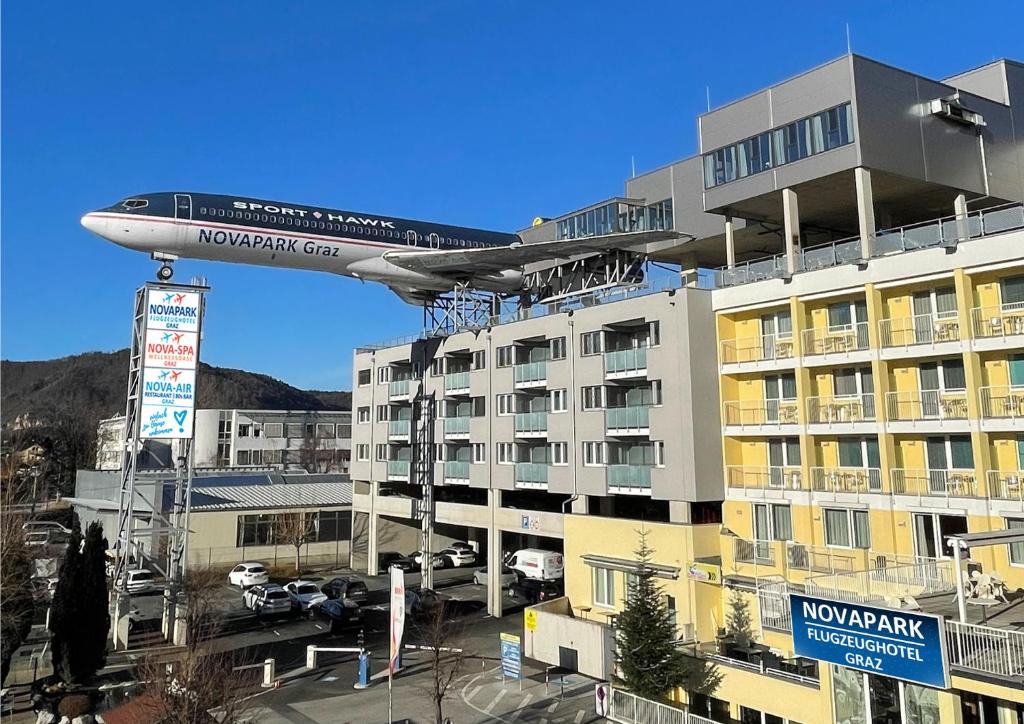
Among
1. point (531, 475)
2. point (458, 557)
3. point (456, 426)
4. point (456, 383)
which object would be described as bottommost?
point (458, 557)

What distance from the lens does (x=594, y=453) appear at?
33.5 m

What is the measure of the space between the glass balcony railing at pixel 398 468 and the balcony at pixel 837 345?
2832 centimetres

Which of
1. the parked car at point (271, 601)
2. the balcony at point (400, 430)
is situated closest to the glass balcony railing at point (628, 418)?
the balcony at point (400, 430)

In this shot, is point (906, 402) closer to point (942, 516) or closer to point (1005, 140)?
point (942, 516)

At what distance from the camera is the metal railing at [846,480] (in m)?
25.8

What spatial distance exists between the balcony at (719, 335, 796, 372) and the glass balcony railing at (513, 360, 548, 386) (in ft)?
31.6

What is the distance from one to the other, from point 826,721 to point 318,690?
56.9 feet

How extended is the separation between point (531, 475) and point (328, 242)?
1649 centimetres

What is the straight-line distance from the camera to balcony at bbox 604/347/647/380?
3122 centimetres

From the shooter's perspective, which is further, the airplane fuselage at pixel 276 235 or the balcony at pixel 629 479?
the airplane fuselage at pixel 276 235

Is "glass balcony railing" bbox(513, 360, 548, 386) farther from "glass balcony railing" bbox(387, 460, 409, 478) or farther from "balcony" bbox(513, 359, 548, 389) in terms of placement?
"glass balcony railing" bbox(387, 460, 409, 478)

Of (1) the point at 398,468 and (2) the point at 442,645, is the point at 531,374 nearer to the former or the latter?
(2) the point at 442,645

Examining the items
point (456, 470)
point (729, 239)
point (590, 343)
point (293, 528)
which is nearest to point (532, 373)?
point (590, 343)

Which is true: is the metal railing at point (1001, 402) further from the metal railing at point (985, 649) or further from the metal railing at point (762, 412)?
the metal railing at point (985, 649)
